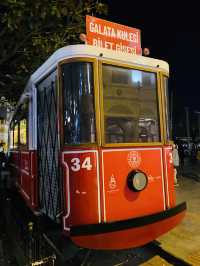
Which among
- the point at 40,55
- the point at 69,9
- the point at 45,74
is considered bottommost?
the point at 45,74

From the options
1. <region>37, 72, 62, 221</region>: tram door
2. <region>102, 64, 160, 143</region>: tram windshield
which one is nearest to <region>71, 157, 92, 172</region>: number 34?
<region>102, 64, 160, 143</region>: tram windshield

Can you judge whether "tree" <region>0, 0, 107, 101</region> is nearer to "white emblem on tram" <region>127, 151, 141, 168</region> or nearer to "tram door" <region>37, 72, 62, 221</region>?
"tram door" <region>37, 72, 62, 221</region>

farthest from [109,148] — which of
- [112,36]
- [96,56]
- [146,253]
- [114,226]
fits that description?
[146,253]

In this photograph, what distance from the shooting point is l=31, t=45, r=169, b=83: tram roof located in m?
4.23

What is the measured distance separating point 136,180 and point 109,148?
58cm

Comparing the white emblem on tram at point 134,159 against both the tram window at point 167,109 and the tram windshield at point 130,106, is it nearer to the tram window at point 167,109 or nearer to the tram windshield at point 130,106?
the tram windshield at point 130,106

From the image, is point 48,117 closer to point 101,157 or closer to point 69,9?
point 101,157

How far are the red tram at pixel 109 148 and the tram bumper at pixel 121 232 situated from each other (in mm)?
12

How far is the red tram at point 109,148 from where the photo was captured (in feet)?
13.4

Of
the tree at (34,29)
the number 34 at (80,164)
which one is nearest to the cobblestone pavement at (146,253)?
the number 34 at (80,164)

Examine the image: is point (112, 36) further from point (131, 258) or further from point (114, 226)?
point (131, 258)

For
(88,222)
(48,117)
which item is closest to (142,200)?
(88,222)

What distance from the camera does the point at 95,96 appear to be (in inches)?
167

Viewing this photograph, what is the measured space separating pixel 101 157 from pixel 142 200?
0.91 metres
